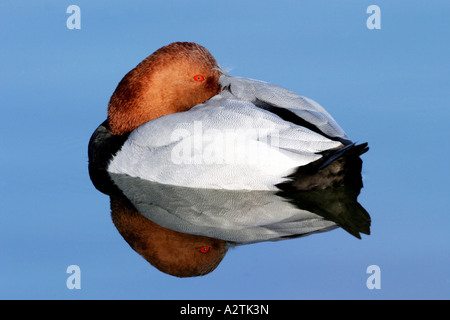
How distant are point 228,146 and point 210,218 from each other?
1.99ft

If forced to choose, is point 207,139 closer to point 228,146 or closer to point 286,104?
point 228,146

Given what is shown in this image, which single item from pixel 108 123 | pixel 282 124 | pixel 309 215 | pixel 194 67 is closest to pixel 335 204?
pixel 309 215

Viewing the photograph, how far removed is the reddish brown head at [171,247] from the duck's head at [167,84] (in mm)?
1174

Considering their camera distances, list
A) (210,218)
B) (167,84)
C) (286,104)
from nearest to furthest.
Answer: (210,218) → (286,104) → (167,84)

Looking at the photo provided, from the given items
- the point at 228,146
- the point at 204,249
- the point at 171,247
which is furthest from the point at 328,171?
the point at 171,247

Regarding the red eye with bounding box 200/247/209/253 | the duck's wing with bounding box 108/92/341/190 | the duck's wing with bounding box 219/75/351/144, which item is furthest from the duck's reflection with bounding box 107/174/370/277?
the duck's wing with bounding box 219/75/351/144

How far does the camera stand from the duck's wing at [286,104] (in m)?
7.54

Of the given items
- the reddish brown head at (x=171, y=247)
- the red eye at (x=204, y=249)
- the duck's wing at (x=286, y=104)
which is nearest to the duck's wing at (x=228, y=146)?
the duck's wing at (x=286, y=104)

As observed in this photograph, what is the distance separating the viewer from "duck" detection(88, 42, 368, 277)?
7344 millimetres

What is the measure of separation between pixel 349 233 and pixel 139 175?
199cm

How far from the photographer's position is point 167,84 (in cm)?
795

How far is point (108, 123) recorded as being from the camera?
326 inches

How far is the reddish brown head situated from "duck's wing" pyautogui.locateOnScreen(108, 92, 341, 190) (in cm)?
62

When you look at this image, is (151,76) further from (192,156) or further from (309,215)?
(309,215)
